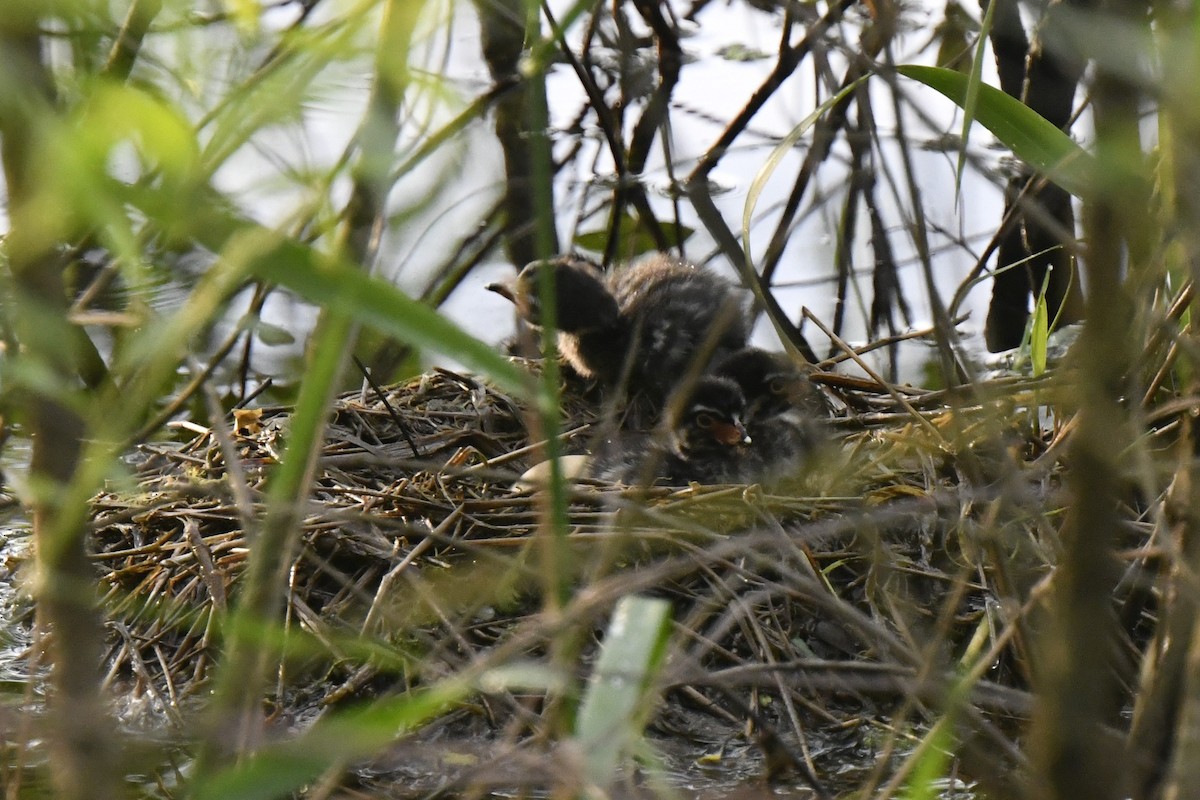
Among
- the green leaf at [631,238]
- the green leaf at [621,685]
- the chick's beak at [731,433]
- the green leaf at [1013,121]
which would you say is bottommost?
the chick's beak at [731,433]

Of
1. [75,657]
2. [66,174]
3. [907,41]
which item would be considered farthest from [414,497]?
[907,41]

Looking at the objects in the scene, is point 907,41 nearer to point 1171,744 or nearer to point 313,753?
point 1171,744

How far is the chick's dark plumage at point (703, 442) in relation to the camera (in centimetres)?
354

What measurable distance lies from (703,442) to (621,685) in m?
2.36

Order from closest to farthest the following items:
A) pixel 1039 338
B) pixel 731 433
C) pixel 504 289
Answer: pixel 1039 338 → pixel 731 433 → pixel 504 289

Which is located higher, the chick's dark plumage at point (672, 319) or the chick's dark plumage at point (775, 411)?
the chick's dark plumage at point (672, 319)

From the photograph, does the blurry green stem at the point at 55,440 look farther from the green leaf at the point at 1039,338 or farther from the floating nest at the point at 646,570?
the green leaf at the point at 1039,338

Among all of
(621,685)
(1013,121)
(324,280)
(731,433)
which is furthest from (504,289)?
(324,280)

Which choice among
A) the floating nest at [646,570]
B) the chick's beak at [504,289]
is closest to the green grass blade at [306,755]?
the floating nest at [646,570]

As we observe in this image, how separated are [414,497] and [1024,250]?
234 centimetres

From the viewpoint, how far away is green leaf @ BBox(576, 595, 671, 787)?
1.18 metres

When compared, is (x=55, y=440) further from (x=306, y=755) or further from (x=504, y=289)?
(x=504, y=289)

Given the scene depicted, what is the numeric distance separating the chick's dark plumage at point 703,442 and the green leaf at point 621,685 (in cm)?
213

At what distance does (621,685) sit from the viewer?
127 centimetres
